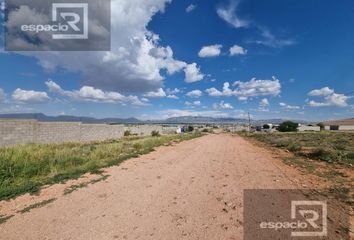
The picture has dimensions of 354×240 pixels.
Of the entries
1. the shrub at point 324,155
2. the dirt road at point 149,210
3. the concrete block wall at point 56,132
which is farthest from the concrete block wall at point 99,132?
the shrub at point 324,155

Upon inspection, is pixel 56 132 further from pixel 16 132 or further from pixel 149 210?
pixel 149 210

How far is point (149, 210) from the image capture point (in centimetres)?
544

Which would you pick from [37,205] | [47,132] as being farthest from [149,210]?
[47,132]

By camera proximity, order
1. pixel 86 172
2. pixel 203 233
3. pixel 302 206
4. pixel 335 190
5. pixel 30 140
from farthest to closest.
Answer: pixel 30 140 → pixel 86 172 → pixel 335 190 → pixel 302 206 → pixel 203 233

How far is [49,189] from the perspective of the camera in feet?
23.5

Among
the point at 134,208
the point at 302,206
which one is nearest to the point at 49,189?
the point at 134,208

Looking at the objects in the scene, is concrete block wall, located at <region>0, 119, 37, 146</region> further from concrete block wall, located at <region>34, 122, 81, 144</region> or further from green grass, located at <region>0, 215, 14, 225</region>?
green grass, located at <region>0, 215, 14, 225</region>

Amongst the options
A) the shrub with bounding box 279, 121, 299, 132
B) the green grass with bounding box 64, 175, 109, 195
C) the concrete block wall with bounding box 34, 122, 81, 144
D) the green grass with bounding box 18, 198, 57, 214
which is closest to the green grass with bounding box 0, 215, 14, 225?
the green grass with bounding box 18, 198, 57, 214

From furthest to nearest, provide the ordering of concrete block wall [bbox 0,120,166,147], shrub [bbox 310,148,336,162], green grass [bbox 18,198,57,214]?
concrete block wall [bbox 0,120,166,147] < shrub [bbox 310,148,336,162] < green grass [bbox 18,198,57,214]

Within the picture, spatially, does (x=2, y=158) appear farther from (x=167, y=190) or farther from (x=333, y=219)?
(x=333, y=219)

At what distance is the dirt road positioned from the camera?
435 cm

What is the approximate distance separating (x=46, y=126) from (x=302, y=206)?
82.0ft

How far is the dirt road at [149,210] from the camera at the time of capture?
435cm

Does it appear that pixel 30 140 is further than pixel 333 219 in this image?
Yes
